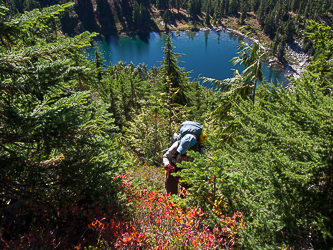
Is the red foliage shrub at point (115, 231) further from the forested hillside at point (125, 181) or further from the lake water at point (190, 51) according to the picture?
the lake water at point (190, 51)

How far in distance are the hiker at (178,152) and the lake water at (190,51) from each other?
65.2 meters

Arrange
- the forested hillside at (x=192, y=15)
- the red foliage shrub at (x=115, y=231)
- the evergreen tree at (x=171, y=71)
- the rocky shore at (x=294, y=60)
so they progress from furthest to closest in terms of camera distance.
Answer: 1. the forested hillside at (x=192, y=15)
2. the rocky shore at (x=294, y=60)
3. the evergreen tree at (x=171, y=71)
4. the red foliage shrub at (x=115, y=231)

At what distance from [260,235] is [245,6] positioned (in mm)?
197885

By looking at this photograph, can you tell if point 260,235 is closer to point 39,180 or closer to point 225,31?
point 39,180

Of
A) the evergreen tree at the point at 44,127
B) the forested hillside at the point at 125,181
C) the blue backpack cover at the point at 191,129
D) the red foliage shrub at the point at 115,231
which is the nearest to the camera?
the forested hillside at the point at 125,181

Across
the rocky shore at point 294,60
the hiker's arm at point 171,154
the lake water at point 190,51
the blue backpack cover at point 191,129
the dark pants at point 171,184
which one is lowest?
the rocky shore at point 294,60

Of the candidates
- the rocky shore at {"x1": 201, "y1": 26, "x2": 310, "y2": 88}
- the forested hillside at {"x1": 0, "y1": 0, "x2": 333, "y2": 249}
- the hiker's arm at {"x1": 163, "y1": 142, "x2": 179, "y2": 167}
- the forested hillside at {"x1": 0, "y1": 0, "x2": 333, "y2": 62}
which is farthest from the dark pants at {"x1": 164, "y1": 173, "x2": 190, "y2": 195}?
the forested hillside at {"x1": 0, "y1": 0, "x2": 333, "y2": 62}

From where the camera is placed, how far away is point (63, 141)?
3223mm

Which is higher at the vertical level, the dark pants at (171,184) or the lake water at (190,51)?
the dark pants at (171,184)

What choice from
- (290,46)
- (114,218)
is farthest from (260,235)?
(290,46)

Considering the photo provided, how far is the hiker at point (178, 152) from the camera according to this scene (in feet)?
15.6

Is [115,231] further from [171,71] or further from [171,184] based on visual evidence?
[171,71]

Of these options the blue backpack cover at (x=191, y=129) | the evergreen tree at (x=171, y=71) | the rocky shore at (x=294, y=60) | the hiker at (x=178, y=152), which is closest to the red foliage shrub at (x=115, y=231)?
the hiker at (x=178, y=152)

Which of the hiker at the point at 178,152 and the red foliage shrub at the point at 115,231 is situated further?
the hiker at the point at 178,152
